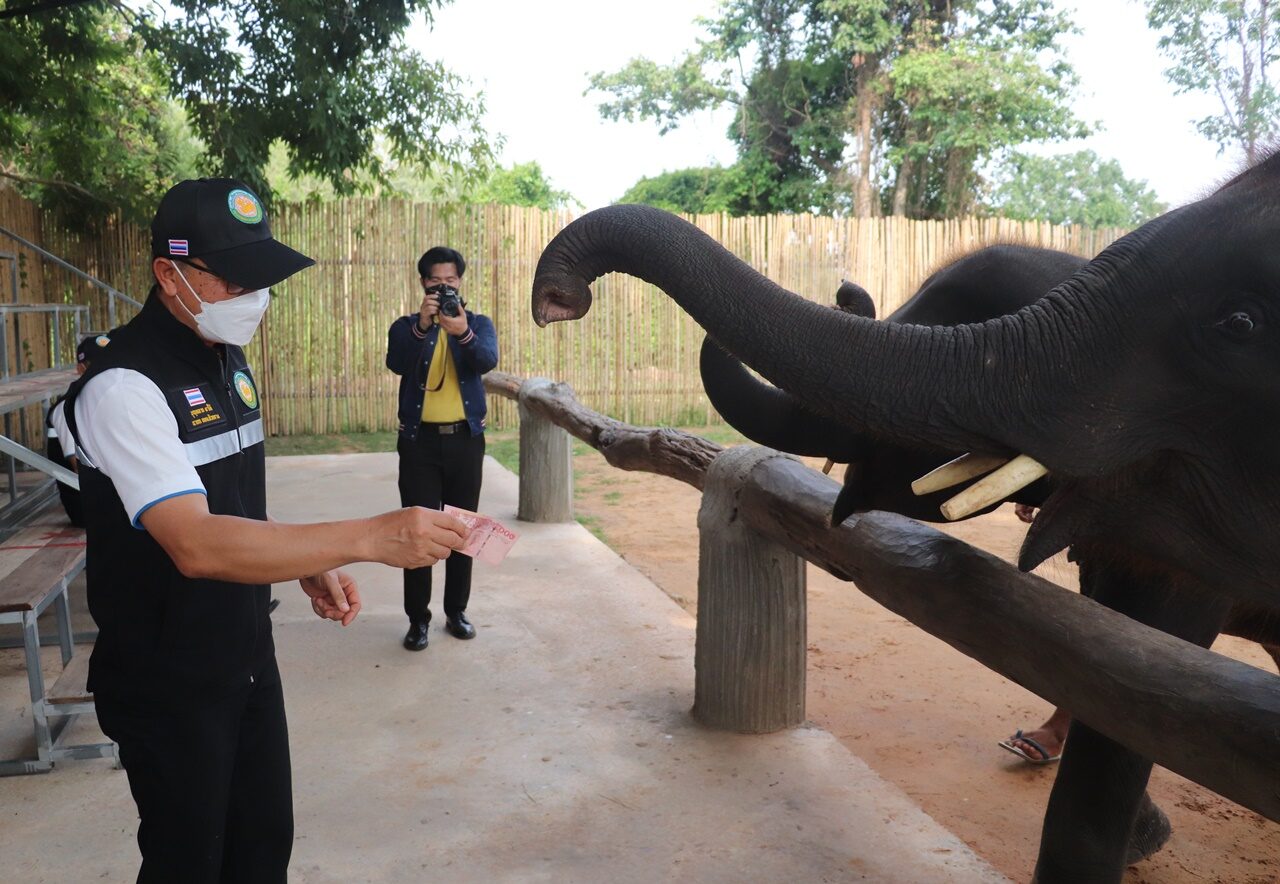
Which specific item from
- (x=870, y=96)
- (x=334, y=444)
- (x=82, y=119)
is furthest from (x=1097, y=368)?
(x=870, y=96)

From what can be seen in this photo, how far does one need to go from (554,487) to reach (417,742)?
3627 millimetres

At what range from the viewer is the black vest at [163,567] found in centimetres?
185

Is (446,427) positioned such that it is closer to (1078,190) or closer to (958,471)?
(958,471)

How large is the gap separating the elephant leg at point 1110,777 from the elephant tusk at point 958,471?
0.65m

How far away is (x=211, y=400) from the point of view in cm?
193

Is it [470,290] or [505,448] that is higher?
[470,290]

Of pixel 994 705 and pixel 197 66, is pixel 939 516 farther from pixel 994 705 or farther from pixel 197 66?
pixel 197 66

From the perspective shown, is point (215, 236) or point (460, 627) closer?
point (215, 236)

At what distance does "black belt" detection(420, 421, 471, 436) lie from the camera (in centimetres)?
477

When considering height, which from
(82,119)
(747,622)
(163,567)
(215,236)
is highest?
(82,119)

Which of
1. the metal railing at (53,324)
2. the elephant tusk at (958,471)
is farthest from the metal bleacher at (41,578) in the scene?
the elephant tusk at (958,471)

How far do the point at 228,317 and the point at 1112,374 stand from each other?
1595 millimetres

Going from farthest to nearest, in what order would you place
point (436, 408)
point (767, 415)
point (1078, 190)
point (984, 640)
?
point (1078, 190) → point (436, 408) → point (767, 415) → point (984, 640)

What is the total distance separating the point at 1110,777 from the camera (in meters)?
2.38
